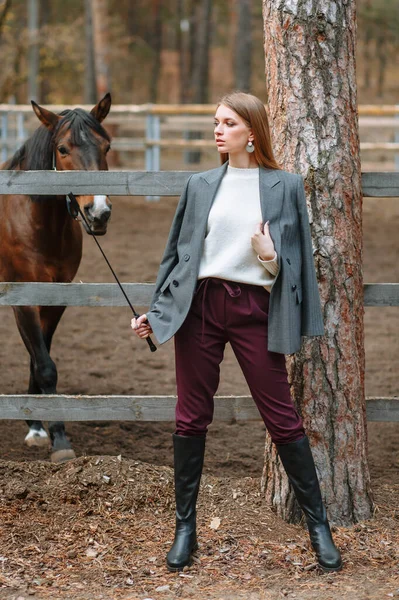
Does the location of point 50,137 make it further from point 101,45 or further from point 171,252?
point 101,45

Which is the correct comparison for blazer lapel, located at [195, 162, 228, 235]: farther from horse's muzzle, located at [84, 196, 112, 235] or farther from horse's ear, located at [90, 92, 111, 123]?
horse's ear, located at [90, 92, 111, 123]

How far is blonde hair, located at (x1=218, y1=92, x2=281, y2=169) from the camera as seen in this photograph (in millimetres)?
Result: 3107

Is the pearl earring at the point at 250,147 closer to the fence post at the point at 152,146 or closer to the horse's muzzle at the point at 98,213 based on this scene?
the horse's muzzle at the point at 98,213

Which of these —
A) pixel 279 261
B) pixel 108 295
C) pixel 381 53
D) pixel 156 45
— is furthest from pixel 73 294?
pixel 381 53

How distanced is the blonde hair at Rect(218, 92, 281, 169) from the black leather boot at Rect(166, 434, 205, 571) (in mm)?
1207

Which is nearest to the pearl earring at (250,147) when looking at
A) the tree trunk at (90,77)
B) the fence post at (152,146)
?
the fence post at (152,146)

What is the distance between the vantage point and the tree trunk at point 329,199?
352 cm

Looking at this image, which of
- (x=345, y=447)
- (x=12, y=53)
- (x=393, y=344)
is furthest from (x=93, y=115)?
(x=12, y=53)

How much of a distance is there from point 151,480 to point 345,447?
40.2 inches

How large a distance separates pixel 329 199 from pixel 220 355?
863 millimetres

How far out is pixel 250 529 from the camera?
12.1ft

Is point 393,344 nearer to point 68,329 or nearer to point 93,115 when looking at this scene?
point 68,329

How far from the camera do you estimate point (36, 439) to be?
Result: 16.7 feet

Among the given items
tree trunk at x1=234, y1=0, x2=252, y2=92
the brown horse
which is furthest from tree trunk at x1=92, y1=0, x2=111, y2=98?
the brown horse
